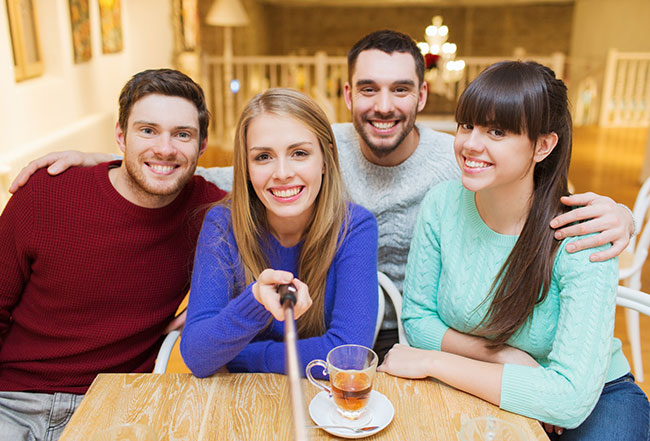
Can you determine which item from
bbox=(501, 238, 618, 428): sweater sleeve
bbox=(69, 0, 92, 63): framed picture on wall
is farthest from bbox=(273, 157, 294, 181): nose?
bbox=(69, 0, 92, 63): framed picture on wall

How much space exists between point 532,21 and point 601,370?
1123cm

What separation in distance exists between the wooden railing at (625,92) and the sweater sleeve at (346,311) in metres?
7.84

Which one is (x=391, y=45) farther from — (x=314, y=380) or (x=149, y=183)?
(x=314, y=380)

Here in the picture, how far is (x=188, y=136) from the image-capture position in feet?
4.95

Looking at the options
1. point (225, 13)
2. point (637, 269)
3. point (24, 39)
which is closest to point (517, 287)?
point (637, 269)

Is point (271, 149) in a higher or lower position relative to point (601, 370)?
higher

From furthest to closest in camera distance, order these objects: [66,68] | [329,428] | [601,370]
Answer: [66,68]
[601,370]
[329,428]

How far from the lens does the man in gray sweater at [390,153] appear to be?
1.77 m

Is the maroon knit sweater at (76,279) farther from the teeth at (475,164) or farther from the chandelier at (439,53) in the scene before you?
the chandelier at (439,53)

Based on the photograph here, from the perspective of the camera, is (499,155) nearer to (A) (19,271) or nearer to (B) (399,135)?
(B) (399,135)

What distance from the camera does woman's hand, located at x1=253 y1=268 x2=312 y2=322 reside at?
1.02 m

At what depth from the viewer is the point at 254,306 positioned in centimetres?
113

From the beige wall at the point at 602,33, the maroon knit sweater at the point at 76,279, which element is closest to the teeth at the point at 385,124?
the maroon knit sweater at the point at 76,279

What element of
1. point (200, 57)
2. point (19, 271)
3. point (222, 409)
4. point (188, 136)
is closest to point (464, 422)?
point (222, 409)
